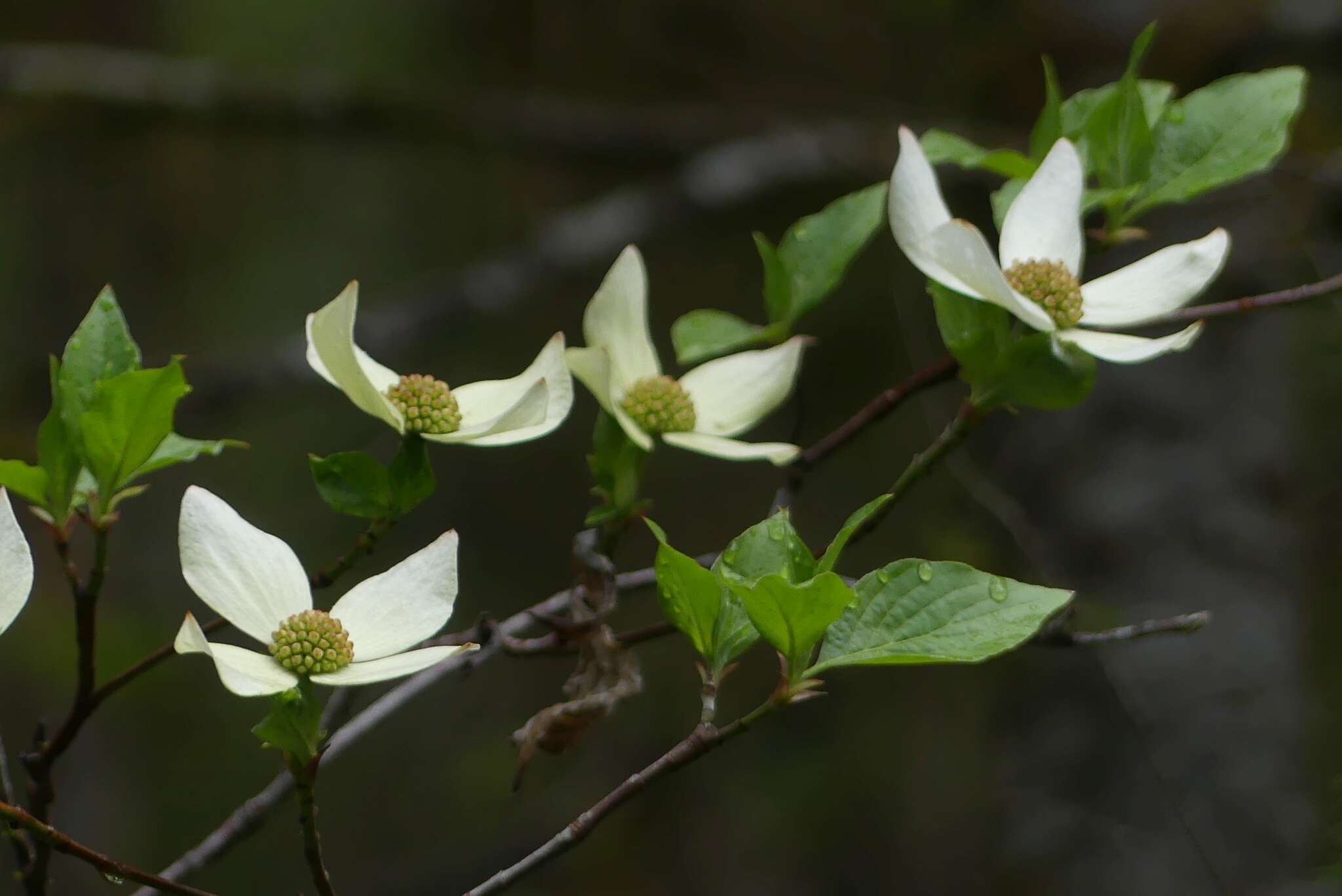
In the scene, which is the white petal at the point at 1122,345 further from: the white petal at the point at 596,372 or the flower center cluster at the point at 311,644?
the flower center cluster at the point at 311,644

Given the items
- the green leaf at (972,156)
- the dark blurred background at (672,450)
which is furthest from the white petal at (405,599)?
the dark blurred background at (672,450)

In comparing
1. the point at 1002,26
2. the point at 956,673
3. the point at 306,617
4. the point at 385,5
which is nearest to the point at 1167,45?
the point at 1002,26

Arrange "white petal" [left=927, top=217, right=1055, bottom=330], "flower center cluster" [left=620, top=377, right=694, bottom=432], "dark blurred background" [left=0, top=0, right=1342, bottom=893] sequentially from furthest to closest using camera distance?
"dark blurred background" [left=0, top=0, right=1342, bottom=893] → "flower center cluster" [left=620, top=377, right=694, bottom=432] → "white petal" [left=927, top=217, right=1055, bottom=330]

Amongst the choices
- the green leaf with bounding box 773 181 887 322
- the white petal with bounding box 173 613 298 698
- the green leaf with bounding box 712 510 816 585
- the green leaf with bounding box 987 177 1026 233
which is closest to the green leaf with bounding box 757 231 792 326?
the green leaf with bounding box 773 181 887 322

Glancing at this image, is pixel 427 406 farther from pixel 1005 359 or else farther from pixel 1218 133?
pixel 1218 133

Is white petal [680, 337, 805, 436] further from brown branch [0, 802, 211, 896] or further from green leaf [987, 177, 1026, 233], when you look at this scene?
brown branch [0, 802, 211, 896]
